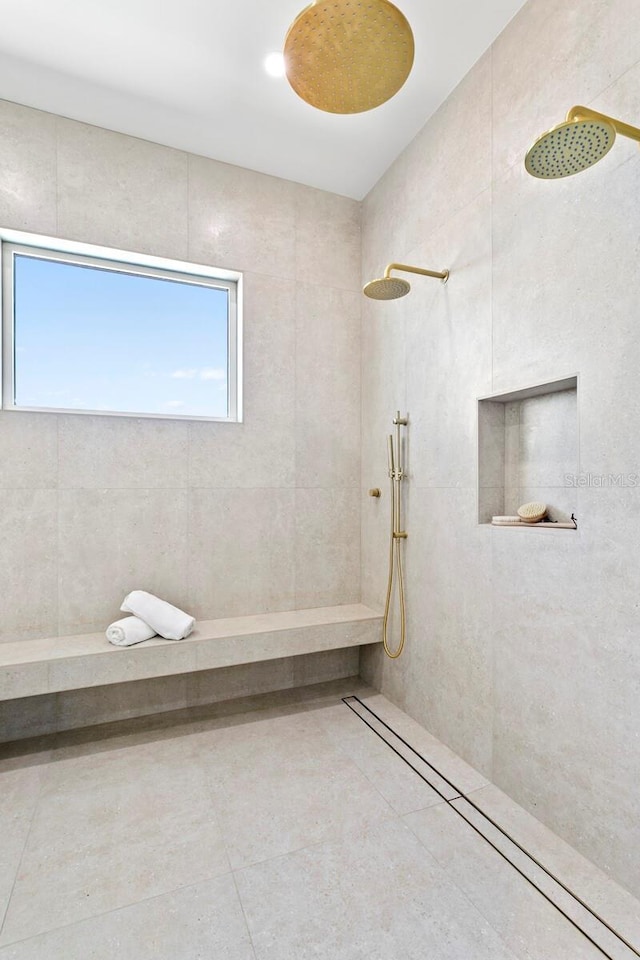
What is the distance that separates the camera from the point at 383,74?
1421 mm

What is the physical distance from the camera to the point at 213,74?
6.82 feet

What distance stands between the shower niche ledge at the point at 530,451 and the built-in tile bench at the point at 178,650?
103cm

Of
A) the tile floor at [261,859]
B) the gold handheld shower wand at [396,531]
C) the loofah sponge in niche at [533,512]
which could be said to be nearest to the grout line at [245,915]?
the tile floor at [261,859]

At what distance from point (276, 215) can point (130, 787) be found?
2863 mm

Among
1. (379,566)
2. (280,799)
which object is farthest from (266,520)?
(280,799)

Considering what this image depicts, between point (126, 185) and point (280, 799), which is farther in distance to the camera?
point (126, 185)

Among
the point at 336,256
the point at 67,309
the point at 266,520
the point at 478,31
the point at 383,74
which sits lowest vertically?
the point at 266,520

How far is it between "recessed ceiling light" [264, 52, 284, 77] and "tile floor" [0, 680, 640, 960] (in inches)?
114

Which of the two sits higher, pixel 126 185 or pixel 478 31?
pixel 478 31

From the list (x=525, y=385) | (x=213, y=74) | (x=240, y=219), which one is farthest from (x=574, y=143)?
(x=240, y=219)

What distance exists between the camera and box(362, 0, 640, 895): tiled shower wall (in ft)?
4.69

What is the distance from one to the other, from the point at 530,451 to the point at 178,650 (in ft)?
5.73

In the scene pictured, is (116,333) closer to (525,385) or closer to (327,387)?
(327,387)

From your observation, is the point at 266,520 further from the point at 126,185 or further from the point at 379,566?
the point at 126,185
